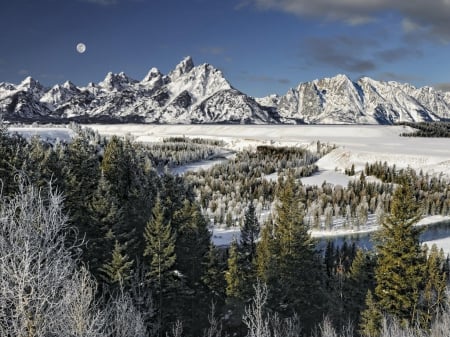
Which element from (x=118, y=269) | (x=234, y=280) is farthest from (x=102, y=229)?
(x=234, y=280)

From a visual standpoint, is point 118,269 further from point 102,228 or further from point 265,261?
point 265,261

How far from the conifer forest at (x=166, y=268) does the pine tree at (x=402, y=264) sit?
9cm

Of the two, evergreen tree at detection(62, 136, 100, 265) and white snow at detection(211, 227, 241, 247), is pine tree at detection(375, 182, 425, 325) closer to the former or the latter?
evergreen tree at detection(62, 136, 100, 265)

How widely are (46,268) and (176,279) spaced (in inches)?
1027

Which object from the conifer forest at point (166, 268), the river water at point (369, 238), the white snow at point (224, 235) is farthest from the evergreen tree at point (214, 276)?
the river water at point (369, 238)

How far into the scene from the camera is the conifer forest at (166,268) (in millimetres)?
12875

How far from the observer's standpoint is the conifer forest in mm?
12875

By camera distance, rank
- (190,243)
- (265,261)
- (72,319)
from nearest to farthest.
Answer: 1. (72,319)
2. (265,261)
3. (190,243)

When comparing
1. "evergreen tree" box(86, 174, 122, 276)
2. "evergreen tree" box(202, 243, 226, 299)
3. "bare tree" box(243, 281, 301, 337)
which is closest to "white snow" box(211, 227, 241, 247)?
"evergreen tree" box(202, 243, 226, 299)

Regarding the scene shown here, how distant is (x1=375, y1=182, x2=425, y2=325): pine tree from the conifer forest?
0.09 metres

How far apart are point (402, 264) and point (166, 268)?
61.6 ft

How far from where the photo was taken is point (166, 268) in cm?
3644

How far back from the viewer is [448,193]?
133 m

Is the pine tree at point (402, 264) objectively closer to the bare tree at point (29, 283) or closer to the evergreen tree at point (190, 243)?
the evergreen tree at point (190, 243)
